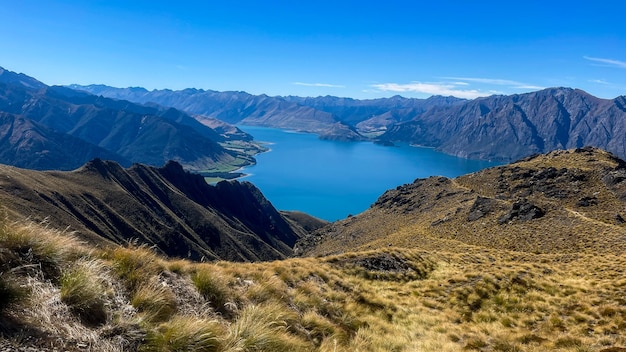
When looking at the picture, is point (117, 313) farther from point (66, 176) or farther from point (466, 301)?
point (66, 176)

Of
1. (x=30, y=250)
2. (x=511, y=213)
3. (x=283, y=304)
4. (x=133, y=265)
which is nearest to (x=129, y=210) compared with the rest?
(x=511, y=213)

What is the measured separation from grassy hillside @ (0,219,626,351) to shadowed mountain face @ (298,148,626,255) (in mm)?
25724

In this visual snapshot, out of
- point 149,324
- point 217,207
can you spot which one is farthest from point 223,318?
point 217,207

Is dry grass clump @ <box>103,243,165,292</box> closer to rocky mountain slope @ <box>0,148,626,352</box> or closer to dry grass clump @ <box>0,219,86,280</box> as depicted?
rocky mountain slope @ <box>0,148,626,352</box>

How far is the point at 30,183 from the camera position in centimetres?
10662

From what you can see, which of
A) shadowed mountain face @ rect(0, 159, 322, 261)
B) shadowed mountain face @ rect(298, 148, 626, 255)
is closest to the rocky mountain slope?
shadowed mountain face @ rect(298, 148, 626, 255)

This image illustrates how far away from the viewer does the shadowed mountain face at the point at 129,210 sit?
98.2 metres

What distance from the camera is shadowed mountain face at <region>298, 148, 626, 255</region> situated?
4784 cm

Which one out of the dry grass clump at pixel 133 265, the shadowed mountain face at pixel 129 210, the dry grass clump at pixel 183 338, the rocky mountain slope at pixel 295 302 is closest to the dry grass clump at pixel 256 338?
the rocky mountain slope at pixel 295 302

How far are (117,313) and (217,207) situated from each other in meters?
198

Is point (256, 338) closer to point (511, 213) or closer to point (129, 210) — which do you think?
point (511, 213)

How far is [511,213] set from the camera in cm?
6172

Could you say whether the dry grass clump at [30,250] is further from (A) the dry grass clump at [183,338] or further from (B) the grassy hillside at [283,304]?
(A) the dry grass clump at [183,338]

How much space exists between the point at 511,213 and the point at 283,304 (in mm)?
61440
